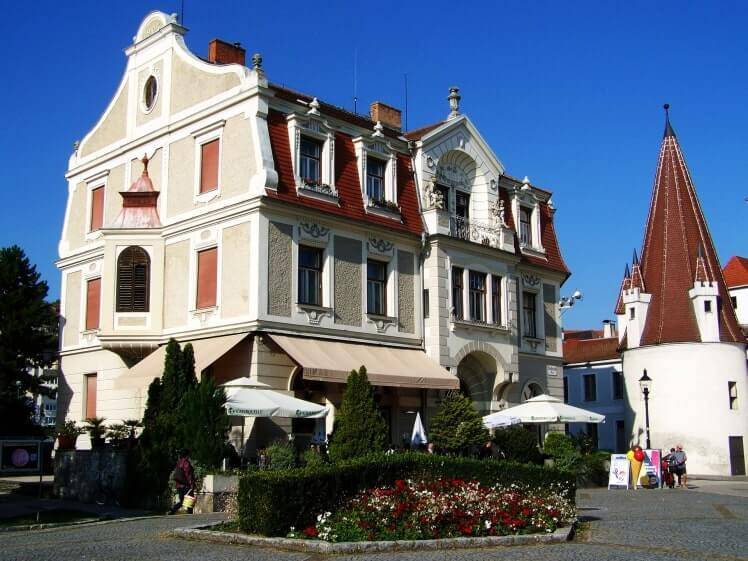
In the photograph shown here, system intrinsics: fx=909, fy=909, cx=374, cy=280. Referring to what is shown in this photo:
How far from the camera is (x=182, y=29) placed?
98.1ft

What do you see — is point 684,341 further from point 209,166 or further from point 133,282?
point 133,282

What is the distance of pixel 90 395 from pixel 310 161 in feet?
36.5

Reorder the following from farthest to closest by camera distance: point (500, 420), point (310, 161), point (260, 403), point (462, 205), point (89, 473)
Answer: point (462, 205)
point (500, 420)
point (310, 161)
point (89, 473)
point (260, 403)

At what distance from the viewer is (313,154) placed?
27703 millimetres

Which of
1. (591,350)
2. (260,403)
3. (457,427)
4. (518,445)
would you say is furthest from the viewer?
(591,350)

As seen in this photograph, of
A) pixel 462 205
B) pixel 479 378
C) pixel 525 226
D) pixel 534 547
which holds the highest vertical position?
pixel 462 205

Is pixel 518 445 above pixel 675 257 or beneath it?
beneath

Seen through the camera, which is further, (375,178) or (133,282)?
(375,178)

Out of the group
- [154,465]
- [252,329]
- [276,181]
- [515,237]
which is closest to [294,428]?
[252,329]

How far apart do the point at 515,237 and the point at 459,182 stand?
141 inches

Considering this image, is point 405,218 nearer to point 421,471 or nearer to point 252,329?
point 252,329

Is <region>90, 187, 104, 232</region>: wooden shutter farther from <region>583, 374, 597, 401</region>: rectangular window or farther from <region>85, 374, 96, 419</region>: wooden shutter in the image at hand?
<region>583, 374, 597, 401</region>: rectangular window

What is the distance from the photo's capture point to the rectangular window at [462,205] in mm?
32750

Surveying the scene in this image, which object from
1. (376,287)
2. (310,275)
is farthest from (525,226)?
(310,275)
